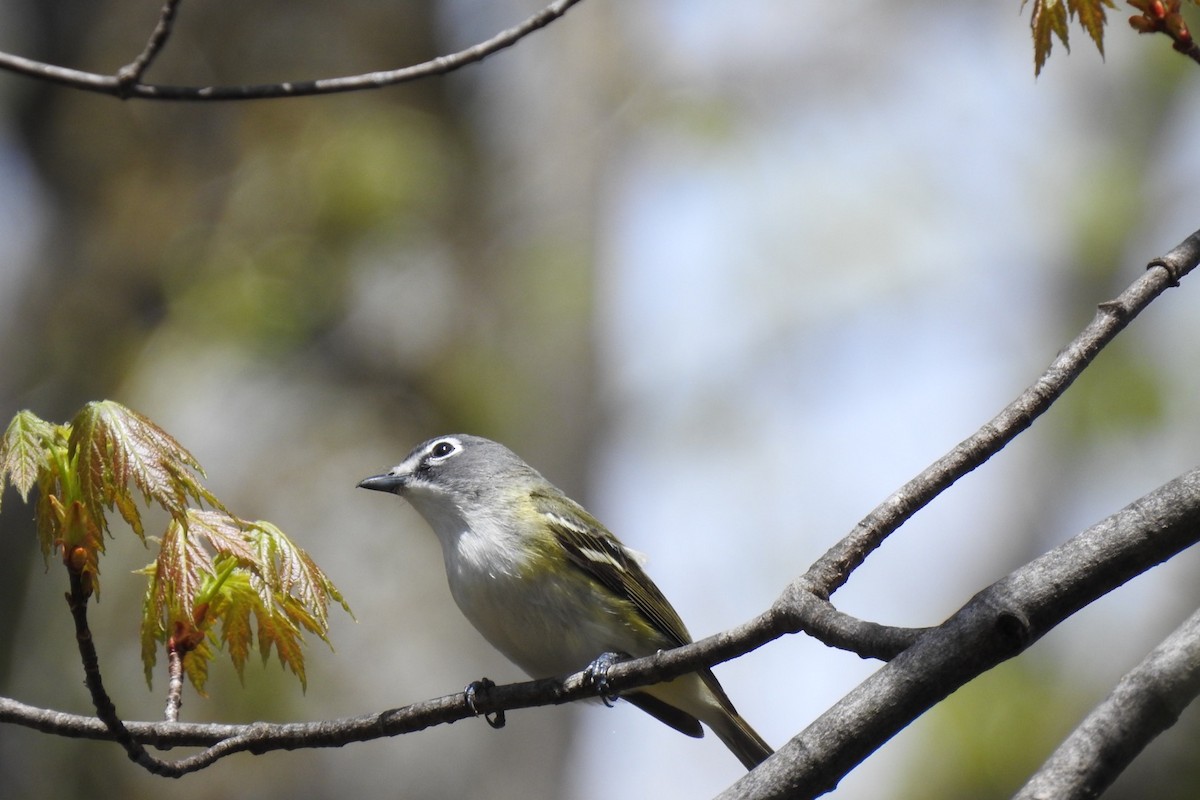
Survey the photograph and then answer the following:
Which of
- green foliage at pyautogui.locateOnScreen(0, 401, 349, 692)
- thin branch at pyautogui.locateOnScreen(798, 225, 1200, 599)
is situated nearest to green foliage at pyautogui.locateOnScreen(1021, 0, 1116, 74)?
thin branch at pyautogui.locateOnScreen(798, 225, 1200, 599)

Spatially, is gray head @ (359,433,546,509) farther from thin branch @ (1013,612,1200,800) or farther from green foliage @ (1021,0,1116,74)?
thin branch @ (1013,612,1200,800)

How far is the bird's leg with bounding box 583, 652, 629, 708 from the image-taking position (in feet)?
10.7

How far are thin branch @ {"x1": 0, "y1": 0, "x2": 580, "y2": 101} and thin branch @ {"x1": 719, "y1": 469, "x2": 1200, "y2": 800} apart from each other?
6.16 ft

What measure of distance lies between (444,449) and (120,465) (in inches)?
98.1

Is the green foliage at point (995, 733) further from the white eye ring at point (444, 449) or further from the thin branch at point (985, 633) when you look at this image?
the thin branch at point (985, 633)

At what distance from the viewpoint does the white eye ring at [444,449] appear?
508cm

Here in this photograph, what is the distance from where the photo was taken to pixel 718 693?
14.7 ft

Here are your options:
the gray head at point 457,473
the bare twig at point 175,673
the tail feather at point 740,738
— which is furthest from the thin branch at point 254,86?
the tail feather at point 740,738

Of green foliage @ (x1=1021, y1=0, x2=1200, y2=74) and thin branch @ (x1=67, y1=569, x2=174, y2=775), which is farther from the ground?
green foliage @ (x1=1021, y1=0, x2=1200, y2=74)

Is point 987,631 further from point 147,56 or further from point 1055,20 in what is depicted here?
point 147,56

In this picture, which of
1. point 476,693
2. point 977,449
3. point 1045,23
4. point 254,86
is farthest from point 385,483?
point 1045,23

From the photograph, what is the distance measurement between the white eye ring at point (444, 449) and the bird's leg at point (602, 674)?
4.00 feet

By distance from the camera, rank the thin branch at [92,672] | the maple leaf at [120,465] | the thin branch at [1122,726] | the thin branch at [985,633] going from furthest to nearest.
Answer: the maple leaf at [120,465]
the thin branch at [92,672]
the thin branch at [985,633]
the thin branch at [1122,726]

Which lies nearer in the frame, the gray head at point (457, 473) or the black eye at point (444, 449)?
the gray head at point (457, 473)
